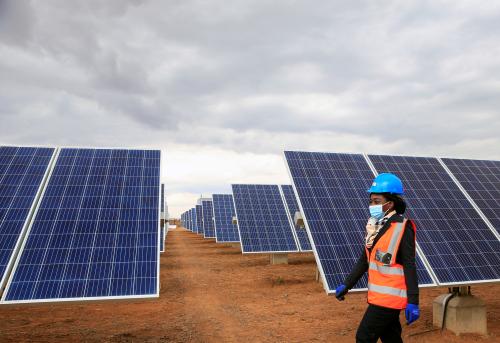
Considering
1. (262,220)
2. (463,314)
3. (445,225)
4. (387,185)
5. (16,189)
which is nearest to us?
(387,185)

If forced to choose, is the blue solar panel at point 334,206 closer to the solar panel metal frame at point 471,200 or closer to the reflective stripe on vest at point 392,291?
the solar panel metal frame at point 471,200

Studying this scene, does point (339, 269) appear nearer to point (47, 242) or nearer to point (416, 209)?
point (416, 209)

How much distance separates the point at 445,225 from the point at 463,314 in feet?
6.99

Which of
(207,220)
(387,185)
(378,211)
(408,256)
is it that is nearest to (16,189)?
(378,211)

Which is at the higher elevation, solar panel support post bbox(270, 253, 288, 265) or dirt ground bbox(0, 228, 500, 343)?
solar panel support post bbox(270, 253, 288, 265)

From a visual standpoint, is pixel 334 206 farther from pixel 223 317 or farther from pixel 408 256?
pixel 408 256

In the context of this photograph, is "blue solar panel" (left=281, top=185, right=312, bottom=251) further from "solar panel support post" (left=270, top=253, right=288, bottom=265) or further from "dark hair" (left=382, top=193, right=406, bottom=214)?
"dark hair" (left=382, top=193, right=406, bottom=214)

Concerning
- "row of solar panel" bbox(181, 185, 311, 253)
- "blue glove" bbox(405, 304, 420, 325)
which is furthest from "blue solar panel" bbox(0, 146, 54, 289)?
"row of solar panel" bbox(181, 185, 311, 253)

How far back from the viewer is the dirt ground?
373 inches

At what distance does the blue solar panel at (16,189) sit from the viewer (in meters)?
8.27

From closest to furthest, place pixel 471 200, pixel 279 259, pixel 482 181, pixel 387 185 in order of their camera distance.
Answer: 1. pixel 387 185
2. pixel 471 200
3. pixel 482 181
4. pixel 279 259

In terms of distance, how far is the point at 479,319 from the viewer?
8.95 m

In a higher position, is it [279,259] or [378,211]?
[279,259]

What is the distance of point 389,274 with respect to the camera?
468 cm
